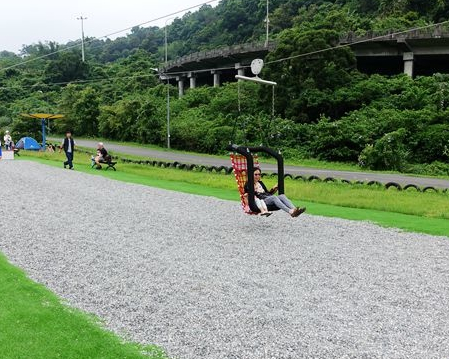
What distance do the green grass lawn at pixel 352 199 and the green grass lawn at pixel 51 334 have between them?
301 inches

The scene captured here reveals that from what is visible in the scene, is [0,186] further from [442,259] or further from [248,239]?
[442,259]

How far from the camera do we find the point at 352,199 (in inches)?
607

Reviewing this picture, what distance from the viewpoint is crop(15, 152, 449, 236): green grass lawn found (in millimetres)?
12047

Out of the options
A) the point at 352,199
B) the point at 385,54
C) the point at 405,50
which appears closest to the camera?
the point at 352,199

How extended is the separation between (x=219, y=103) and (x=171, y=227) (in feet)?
135

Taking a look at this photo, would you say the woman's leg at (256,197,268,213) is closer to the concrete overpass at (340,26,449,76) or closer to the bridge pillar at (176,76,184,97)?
the concrete overpass at (340,26,449,76)

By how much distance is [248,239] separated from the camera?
32.1ft

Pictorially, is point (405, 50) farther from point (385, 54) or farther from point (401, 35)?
point (401, 35)

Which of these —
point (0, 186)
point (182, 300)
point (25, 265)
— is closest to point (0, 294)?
point (25, 265)

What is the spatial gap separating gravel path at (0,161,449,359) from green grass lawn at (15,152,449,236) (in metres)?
1.19

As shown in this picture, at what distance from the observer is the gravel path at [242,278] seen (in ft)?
16.4

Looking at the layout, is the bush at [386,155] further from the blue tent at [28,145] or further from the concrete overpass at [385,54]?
the blue tent at [28,145]

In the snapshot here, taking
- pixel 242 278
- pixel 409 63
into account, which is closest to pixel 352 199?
pixel 242 278

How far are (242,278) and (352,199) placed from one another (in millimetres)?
9137
